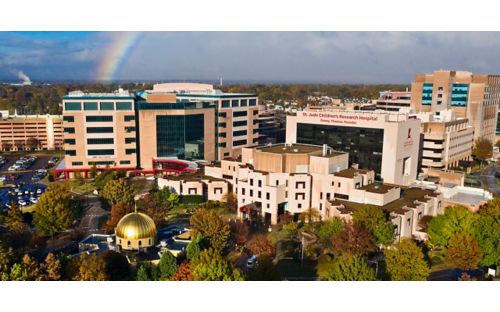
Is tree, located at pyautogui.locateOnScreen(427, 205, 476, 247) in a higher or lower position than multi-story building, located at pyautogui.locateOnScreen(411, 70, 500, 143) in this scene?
lower

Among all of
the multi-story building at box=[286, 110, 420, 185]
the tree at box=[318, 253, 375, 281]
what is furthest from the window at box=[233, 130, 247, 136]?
the tree at box=[318, 253, 375, 281]

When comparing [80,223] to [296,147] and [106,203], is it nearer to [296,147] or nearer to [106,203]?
[106,203]

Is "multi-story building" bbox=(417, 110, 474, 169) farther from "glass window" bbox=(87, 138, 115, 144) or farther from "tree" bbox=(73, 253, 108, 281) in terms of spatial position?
"tree" bbox=(73, 253, 108, 281)

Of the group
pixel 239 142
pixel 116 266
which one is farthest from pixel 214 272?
pixel 239 142

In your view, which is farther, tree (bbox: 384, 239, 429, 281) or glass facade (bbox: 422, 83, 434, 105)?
glass facade (bbox: 422, 83, 434, 105)

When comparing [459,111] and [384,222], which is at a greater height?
[459,111]

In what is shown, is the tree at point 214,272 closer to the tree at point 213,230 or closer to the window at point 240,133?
the tree at point 213,230

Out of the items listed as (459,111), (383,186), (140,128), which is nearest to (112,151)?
(140,128)
